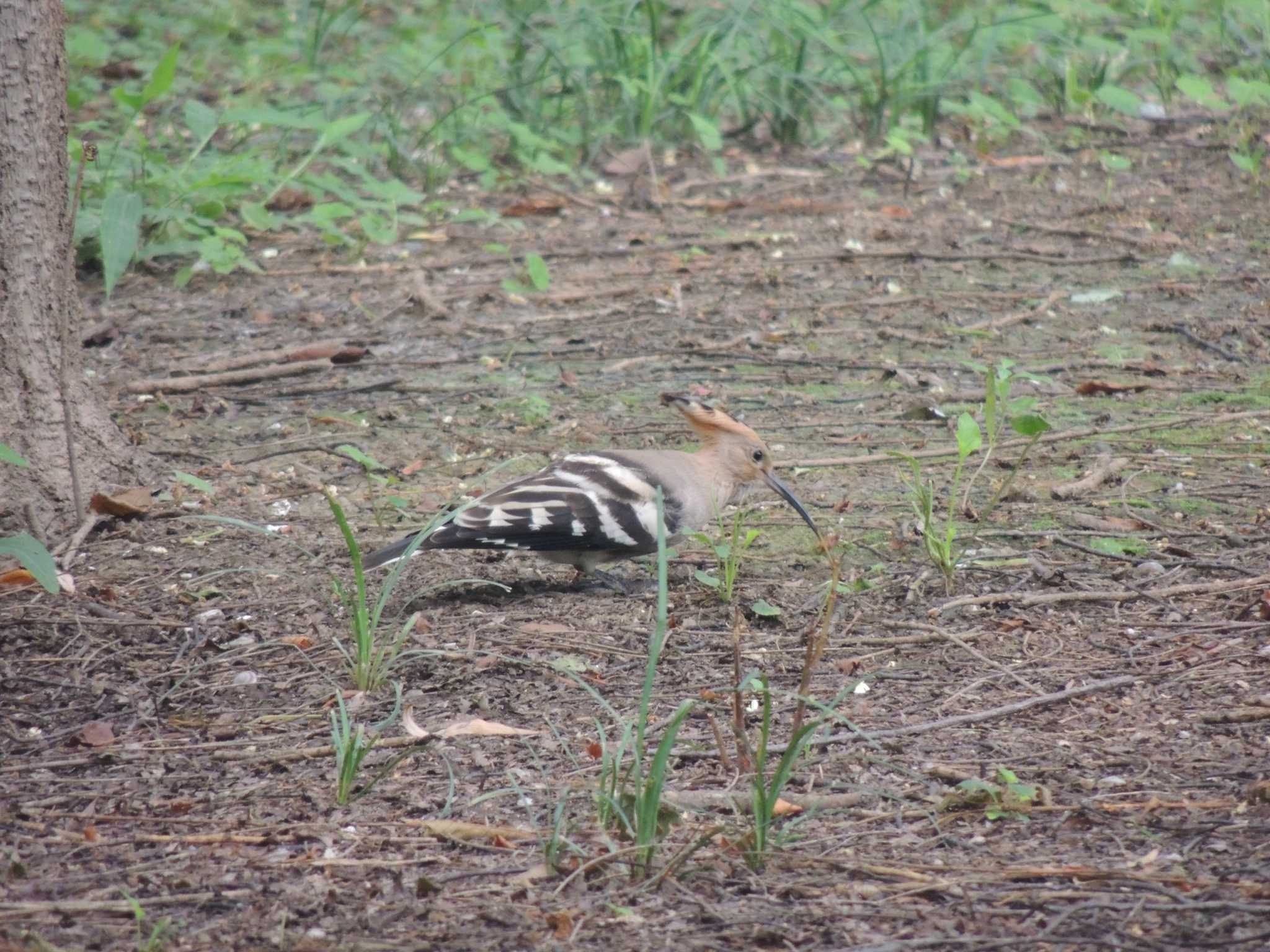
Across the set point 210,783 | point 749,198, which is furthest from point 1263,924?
point 749,198

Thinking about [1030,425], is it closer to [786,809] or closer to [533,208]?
[786,809]

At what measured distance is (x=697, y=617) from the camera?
4.20m

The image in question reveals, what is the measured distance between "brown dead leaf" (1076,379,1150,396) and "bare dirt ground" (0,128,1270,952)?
1 cm

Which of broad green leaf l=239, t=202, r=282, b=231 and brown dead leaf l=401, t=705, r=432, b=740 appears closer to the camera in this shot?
brown dead leaf l=401, t=705, r=432, b=740

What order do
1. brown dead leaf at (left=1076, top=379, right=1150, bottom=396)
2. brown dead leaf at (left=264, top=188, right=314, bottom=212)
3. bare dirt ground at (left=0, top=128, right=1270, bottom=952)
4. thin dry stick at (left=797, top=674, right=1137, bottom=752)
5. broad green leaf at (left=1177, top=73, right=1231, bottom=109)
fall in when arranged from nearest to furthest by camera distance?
1. bare dirt ground at (left=0, top=128, right=1270, bottom=952)
2. thin dry stick at (left=797, top=674, right=1137, bottom=752)
3. brown dead leaf at (left=1076, top=379, right=1150, bottom=396)
4. brown dead leaf at (left=264, top=188, right=314, bottom=212)
5. broad green leaf at (left=1177, top=73, right=1231, bottom=109)

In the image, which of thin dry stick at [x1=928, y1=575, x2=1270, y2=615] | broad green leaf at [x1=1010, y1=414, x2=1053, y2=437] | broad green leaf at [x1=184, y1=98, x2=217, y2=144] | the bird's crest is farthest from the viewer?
broad green leaf at [x1=184, y1=98, x2=217, y2=144]

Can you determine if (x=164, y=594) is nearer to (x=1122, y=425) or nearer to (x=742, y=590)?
(x=742, y=590)

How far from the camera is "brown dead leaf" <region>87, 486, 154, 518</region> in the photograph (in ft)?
15.0

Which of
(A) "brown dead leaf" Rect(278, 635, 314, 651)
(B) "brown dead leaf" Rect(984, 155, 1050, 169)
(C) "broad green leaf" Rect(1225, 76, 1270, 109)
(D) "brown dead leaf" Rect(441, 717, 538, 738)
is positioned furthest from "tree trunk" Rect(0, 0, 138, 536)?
(C) "broad green leaf" Rect(1225, 76, 1270, 109)

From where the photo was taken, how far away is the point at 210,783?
3.19 m

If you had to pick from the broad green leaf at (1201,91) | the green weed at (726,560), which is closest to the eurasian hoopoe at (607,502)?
the green weed at (726,560)

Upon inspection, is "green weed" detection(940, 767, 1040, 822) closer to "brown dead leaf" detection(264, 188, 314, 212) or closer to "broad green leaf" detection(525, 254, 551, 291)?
"broad green leaf" detection(525, 254, 551, 291)

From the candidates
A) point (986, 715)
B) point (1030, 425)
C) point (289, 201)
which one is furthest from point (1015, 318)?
point (289, 201)

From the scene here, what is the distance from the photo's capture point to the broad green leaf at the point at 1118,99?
869 cm
